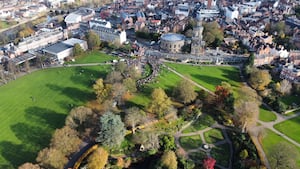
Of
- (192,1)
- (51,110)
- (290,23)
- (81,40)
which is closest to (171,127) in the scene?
(51,110)

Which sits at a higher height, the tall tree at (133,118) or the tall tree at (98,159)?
the tall tree at (133,118)

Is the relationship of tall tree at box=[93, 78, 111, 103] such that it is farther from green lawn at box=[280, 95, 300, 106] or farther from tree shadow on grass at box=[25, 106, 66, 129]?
green lawn at box=[280, 95, 300, 106]

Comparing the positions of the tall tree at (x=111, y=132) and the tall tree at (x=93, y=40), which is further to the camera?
the tall tree at (x=93, y=40)

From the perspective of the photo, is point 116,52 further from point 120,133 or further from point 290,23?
point 290,23

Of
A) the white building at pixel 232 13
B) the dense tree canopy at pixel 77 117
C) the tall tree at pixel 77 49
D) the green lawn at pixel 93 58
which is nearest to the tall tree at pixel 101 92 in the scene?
the dense tree canopy at pixel 77 117

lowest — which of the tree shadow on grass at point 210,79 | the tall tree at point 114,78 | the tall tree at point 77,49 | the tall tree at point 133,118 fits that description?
the tall tree at point 133,118

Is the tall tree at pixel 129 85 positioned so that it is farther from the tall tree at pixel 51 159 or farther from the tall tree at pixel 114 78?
the tall tree at pixel 51 159

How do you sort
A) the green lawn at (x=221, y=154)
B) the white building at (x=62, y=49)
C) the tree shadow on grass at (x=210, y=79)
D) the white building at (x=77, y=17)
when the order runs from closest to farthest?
the green lawn at (x=221, y=154)
the tree shadow on grass at (x=210, y=79)
the white building at (x=62, y=49)
the white building at (x=77, y=17)
